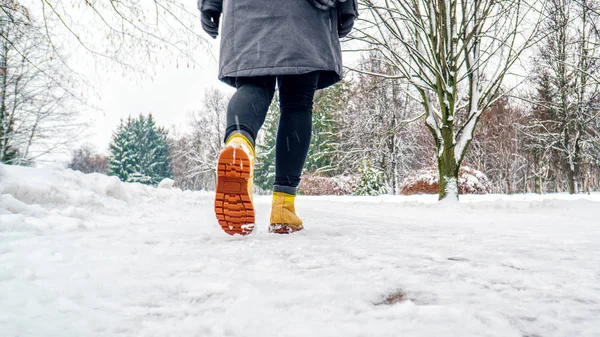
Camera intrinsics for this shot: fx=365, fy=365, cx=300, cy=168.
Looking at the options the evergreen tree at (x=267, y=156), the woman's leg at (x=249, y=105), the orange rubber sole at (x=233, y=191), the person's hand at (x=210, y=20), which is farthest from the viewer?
the evergreen tree at (x=267, y=156)

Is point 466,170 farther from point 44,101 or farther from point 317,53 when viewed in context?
point 44,101

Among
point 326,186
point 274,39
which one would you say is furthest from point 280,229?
point 326,186

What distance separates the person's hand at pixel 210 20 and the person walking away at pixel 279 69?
3 cm

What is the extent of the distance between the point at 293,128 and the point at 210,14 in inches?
30.4

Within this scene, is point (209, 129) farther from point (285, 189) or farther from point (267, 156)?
point (285, 189)

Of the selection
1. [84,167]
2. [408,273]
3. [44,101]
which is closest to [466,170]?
[408,273]

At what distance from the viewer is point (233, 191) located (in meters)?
1.46

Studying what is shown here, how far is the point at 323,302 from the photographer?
68 cm

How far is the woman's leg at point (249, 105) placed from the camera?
1.64 metres

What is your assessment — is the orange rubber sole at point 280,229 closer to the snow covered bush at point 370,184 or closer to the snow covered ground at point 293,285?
the snow covered ground at point 293,285

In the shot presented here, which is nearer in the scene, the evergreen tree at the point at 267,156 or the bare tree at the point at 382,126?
the bare tree at the point at 382,126

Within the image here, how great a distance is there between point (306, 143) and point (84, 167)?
62.5m

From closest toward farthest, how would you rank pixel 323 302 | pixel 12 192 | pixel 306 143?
pixel 323 302
pixel 306 143
pixel 12 192

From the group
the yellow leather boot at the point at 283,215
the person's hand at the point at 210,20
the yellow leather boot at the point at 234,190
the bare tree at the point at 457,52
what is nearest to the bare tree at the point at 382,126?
the bare tree at the point at 457,52
